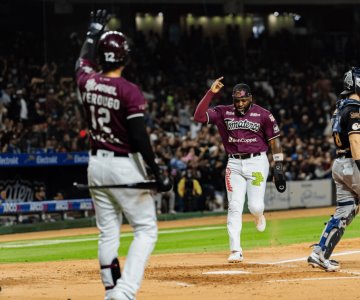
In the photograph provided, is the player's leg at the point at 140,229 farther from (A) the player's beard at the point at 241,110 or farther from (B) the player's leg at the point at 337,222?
(A) the player's beard at the point at 241,110

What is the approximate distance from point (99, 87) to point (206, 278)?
3.39 meters

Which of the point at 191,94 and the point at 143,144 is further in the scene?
the point at 191,94

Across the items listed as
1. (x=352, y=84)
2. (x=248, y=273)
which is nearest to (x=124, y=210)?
(x=248, y=273)

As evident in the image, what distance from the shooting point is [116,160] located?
7648 millimetres

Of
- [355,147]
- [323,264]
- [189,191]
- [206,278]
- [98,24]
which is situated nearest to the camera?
[98,24]

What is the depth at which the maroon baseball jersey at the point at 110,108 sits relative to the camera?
7.54 meters

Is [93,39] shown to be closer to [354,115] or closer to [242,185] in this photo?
[354,115]

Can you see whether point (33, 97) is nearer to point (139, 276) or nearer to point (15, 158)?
point (15, 158)

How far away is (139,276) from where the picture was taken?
755 centimetres

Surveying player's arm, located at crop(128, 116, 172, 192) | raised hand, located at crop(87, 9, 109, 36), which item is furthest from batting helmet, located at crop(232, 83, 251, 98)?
player's arm, located at crop(128, 116, 172, 192)

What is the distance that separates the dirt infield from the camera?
9031 millimetres

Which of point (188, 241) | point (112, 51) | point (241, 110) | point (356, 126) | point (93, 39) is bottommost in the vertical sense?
point (188, 241)

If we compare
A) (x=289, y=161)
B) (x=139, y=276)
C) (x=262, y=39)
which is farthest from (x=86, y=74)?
(x=262, y=39)

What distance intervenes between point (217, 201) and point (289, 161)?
9.87ft
